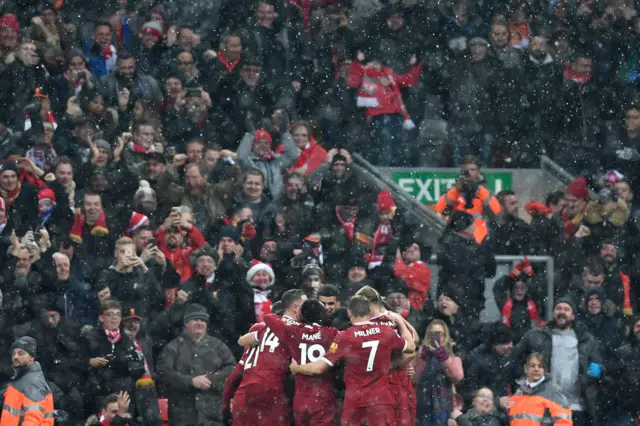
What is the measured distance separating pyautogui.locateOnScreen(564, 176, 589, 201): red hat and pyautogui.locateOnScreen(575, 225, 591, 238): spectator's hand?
462mm

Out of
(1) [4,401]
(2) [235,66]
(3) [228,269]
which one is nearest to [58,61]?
(2) [235,66]

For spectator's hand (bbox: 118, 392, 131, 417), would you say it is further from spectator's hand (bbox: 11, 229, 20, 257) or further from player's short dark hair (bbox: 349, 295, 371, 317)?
player's short dark hair (bbox: 349, 295, 371, 317)

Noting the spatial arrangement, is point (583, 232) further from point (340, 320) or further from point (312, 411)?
point (312, 411)

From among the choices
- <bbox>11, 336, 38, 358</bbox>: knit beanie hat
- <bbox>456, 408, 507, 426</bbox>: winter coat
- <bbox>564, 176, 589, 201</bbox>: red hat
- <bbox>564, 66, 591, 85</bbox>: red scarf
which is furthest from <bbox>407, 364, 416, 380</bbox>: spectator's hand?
<bbox>564, 66, 591, 85</bbox>: red scarf

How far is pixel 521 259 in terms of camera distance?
862 inches

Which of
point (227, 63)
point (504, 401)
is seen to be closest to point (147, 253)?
point (504, 401)

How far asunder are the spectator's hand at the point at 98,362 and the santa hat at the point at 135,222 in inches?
75.4

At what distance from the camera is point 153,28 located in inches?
934

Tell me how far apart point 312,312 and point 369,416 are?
1021 mm

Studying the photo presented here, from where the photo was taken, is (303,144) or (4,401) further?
(303,144)

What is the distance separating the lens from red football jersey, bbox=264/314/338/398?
1736cm

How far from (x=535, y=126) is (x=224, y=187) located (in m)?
4.63

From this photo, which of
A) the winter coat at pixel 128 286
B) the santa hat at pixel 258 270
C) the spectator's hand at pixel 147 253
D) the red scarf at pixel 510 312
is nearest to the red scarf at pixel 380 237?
the red scarf at pixel 510 312

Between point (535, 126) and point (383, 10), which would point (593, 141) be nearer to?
point (535, 126)
